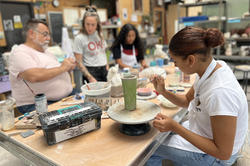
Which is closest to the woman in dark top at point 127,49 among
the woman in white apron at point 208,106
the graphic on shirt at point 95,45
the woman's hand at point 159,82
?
A: the graphic on shirt at point 95,45

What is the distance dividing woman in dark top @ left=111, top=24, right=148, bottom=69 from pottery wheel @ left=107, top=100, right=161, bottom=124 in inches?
66.8

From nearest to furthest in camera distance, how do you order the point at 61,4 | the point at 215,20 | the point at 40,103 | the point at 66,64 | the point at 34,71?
the point at 40,103
the point at 34,71
the point at 66,64
the point at 61,4
the point at 215,20

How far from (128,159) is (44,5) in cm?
383

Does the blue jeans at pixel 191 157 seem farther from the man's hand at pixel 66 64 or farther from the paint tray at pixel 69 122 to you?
the man's hand at pixel 66 64

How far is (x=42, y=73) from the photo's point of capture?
167 cm

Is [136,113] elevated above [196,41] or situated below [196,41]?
below

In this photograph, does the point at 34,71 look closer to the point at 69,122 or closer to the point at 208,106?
the point at 69,122

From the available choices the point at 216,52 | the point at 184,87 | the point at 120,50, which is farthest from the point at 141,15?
the point at 184,87

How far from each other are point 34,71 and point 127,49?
158cm

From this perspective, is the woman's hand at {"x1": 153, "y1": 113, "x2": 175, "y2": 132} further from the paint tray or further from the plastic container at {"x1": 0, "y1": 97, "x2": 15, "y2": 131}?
the plastic container at {"x1": 0, "y1": 97, "x2": 15, "y2": 131}

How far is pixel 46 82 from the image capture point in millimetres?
1773

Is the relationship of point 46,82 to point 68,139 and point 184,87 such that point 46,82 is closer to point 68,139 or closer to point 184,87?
point 68,139

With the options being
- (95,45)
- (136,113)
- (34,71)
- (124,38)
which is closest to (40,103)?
(34,71)

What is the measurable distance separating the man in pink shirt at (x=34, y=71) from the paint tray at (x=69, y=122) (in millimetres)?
832
